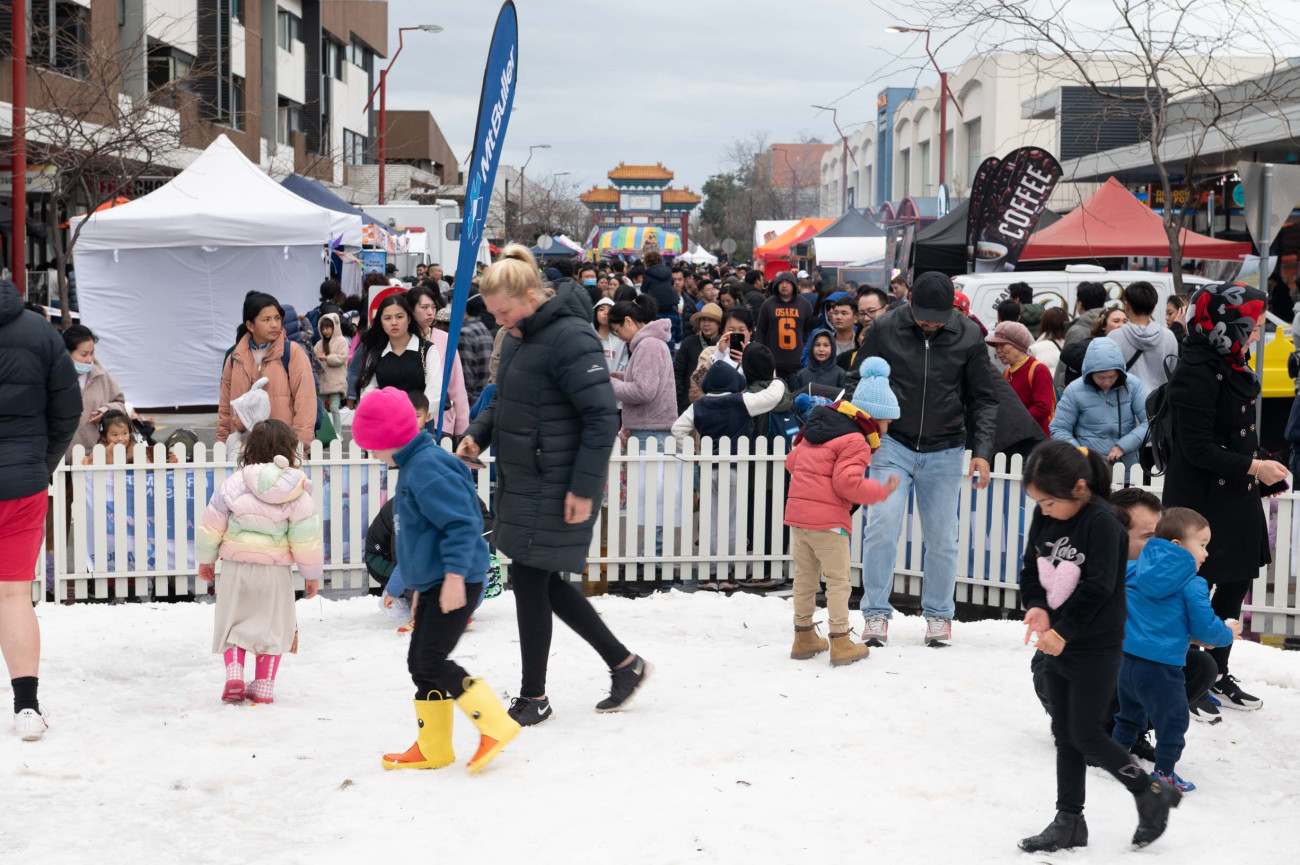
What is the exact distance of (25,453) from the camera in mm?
5203

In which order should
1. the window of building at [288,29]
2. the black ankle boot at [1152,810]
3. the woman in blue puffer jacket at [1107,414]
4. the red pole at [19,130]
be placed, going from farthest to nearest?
the window of building at [288,29] < the red pole at [19,130] < the woman in blue puffer jacket at [1107,414] < the black ankle boot at [1152,810]

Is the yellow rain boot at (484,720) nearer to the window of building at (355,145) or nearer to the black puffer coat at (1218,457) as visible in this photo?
the black puffer coat at (1218,457)

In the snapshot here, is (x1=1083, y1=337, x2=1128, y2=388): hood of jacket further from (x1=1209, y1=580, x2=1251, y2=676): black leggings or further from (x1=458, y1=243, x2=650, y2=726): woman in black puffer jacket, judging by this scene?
(x1=458, y1=243, x2=650, y2=726): woman in black puffer jacket

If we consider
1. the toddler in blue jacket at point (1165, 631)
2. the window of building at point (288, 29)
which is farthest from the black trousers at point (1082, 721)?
the window of building at point (288, 29)

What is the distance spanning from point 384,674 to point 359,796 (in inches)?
64.1

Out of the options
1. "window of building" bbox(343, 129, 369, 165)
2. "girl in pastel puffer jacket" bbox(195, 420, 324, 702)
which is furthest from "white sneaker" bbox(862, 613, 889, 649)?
"window of building" bbox(343, 129, 369, 165)

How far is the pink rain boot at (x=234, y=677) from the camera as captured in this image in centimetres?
588

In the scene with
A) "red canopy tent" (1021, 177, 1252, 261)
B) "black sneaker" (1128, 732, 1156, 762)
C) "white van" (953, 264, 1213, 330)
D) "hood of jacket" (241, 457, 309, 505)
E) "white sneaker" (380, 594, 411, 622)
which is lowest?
"black sneaker" (1128, 732, 1156, 762)

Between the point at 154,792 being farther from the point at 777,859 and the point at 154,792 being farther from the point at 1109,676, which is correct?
the point at 1109,676

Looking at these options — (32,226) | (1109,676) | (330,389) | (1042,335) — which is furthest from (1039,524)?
(32,226)

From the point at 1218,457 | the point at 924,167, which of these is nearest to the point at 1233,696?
the point at 1218,457

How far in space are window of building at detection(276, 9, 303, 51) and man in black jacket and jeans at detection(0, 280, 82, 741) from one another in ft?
142

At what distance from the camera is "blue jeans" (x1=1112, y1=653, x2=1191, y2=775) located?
187 inches

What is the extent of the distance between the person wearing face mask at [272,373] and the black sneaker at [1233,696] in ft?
17.3
